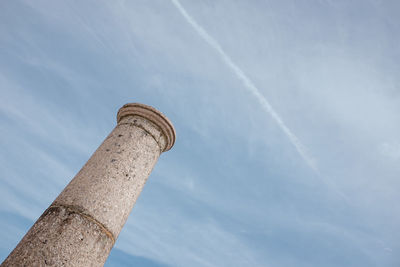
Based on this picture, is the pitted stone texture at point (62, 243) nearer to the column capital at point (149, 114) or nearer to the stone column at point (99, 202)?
the stone column at point (99, 202)

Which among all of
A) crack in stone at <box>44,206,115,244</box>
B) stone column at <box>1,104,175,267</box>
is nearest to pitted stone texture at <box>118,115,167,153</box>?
stone column at <box>1,104,175,267</box>

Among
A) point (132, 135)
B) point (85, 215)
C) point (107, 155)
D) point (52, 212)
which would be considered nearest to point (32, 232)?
point (52, 212)

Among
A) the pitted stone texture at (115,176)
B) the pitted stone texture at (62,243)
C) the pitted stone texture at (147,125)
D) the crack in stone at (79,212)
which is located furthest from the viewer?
the pitted stone texture at (147,125)

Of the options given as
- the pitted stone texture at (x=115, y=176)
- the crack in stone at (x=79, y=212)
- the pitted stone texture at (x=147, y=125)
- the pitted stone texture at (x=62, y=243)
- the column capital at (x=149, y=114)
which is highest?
the column capital at (x=149, y=114)

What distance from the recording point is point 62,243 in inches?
102

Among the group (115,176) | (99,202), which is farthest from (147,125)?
(99,202)

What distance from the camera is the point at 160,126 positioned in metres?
3.94

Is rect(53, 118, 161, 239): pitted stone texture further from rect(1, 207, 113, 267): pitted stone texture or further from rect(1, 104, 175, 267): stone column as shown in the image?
rect(1, 207, 113, 267): pitted stone texture

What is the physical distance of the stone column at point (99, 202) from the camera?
2.56 m

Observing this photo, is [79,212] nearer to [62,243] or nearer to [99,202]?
[99,202]

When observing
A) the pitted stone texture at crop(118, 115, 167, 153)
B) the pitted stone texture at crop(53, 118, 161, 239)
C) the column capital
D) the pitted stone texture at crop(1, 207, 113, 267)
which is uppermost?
the column capital

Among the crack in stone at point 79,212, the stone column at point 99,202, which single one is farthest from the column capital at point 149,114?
the crack in stone at point 79,212

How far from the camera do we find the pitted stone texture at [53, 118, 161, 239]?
293cm

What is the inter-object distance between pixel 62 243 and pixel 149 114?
1.94 metres
